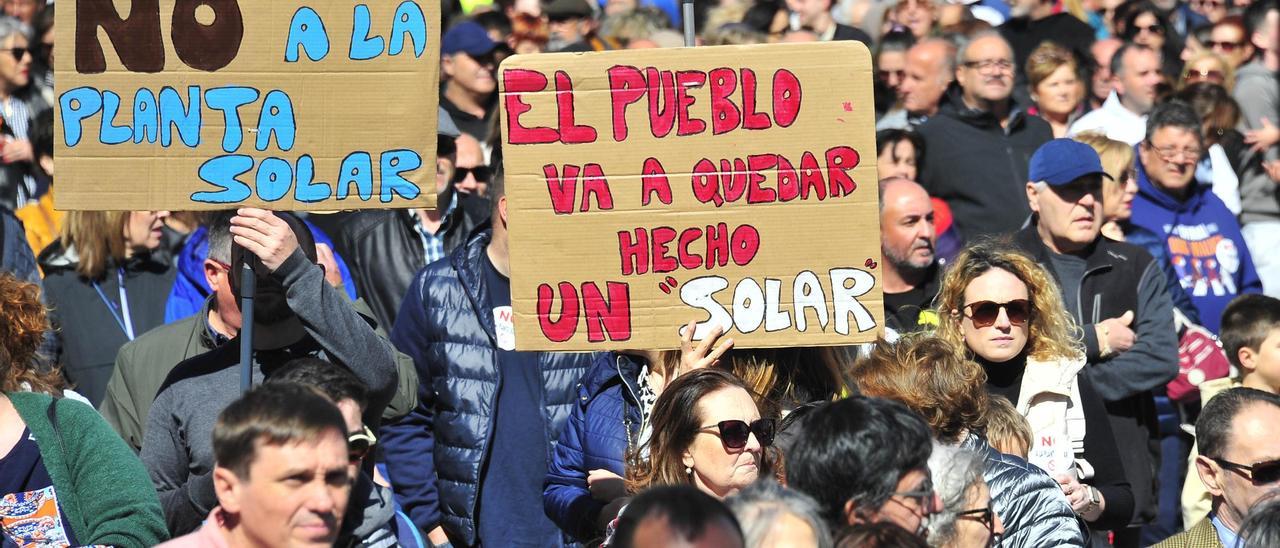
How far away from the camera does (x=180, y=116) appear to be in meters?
5.28

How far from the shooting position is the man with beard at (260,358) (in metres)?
5.08

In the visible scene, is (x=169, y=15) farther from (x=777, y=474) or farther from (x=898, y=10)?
(x=898, y=10)

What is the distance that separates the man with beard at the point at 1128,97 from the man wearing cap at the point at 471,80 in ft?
11.4

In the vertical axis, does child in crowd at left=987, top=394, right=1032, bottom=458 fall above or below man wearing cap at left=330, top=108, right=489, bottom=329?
below

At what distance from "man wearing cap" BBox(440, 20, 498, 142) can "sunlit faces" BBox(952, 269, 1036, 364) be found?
15.0ft

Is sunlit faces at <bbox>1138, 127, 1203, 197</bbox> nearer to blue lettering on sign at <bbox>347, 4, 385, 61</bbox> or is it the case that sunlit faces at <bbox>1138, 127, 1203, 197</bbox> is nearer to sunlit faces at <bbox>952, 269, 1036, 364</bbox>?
sunlit faces at <bbox>952, 269, 1036, 364</bbox>

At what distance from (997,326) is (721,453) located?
1689 mm

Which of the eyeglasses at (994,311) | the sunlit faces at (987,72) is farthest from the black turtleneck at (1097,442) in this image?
the sunlit faces at (987,72)

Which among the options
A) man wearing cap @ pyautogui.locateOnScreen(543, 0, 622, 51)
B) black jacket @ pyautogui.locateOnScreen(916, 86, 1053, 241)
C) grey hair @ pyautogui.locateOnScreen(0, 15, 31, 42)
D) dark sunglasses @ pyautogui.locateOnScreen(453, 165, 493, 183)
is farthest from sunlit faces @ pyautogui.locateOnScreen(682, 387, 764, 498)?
man wearing cap @ pyautogui.locateOnScreen(543, 0, 622, 51)

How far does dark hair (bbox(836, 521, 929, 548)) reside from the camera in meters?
3.78

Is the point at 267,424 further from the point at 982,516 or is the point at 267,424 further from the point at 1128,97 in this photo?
the point at 1128,97

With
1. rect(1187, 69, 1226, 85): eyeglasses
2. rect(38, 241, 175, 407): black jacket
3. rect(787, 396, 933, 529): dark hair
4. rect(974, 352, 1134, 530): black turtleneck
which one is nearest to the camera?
rect(787, 396, 933, 529): dark hair

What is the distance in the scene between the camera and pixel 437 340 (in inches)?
260

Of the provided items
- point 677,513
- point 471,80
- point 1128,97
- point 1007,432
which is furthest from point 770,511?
point 1128,97
